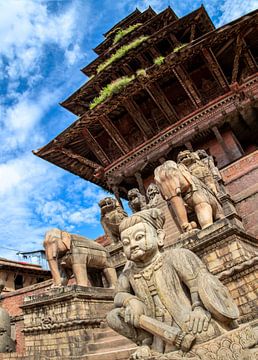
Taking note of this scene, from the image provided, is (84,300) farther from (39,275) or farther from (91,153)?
(39,275)

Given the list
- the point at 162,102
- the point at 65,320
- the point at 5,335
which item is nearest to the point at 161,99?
the point at 162,102

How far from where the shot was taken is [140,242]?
9.02ft

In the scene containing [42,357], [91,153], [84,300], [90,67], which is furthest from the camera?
[90,67]

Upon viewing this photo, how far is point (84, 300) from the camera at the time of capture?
5.66 meters

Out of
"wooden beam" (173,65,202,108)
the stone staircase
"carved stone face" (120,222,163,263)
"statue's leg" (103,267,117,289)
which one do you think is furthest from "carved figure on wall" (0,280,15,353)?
"wooden beam" (173,65,202,108)

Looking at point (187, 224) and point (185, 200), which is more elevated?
point (185, 200)

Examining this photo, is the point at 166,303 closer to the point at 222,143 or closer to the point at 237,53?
the point at 222,143

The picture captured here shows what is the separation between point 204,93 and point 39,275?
20.3m

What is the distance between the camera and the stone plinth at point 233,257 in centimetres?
385

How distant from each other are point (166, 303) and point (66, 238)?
3.90m

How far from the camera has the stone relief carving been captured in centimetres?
220

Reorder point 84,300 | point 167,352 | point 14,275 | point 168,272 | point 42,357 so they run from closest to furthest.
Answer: point 167,352 → point 168,272 → point 42,357 → point 84,300 → point 14,275

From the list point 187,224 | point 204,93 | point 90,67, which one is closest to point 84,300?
point 187,224

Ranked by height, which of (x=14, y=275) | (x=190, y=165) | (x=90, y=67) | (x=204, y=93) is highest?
(x=90, y=67)
